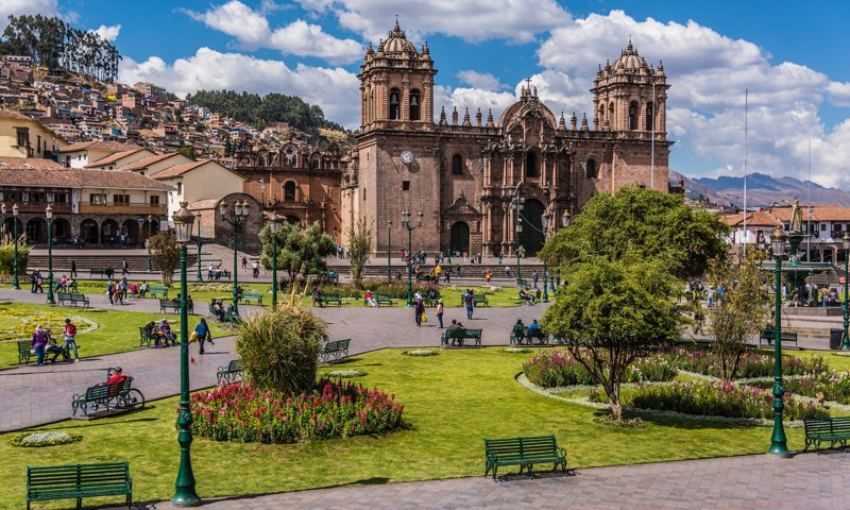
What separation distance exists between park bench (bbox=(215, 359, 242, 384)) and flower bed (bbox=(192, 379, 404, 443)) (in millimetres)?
2608

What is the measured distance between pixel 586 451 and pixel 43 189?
175 feet

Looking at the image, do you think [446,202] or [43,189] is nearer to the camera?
[43,189]

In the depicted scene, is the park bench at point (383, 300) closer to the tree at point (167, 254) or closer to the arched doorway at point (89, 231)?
the tree at point (167, 254)

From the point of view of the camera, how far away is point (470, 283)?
171ft

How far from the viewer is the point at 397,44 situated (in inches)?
2598

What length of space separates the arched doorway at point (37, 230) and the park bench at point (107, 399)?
148 ft

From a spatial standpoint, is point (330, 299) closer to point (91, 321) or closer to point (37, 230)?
point (91, 321)

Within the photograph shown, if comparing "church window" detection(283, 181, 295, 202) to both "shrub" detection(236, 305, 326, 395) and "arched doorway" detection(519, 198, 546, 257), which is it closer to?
"arched doorway" detection(519, 198, 546, 257)

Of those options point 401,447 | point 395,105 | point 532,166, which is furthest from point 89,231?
point 401,447

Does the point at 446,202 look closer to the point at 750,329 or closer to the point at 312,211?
the point at 312,211

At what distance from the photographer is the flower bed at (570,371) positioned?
839 inches

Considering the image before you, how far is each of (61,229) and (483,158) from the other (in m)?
31.0

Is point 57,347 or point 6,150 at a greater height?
point 6,150

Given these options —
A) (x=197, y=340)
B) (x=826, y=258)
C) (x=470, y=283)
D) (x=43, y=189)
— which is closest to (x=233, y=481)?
(x=197, y=340)
